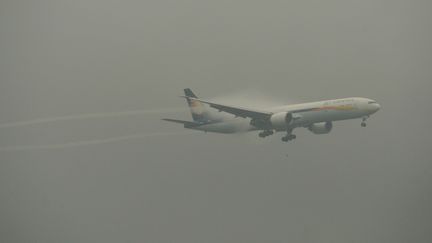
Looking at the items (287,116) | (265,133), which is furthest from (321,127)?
(287,116)

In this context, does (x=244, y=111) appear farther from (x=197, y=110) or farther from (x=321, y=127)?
(x=197, y=110)

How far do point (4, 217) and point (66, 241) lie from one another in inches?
219

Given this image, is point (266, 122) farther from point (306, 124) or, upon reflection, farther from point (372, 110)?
point (372, 110)

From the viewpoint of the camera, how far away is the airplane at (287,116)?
3669 cm

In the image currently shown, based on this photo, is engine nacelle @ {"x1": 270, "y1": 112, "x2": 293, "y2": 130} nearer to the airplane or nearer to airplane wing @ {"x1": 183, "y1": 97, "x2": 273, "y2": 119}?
the airplane

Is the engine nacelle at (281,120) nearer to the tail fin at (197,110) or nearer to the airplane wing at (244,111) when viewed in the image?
the airplane wing at (244,111)

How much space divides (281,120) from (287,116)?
324 mm

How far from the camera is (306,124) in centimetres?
3759

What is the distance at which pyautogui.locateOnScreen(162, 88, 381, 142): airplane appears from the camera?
36688mm

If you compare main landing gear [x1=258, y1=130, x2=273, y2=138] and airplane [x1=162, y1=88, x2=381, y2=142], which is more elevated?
airplane [x1=162, y1=88, x2=381, y2=142]

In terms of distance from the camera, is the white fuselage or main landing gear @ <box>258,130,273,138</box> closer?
the white fuselage

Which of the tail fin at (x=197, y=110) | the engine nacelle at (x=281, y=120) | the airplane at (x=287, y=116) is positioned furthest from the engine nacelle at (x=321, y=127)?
the tail fin at (x=197, y=110)

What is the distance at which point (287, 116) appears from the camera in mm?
37250

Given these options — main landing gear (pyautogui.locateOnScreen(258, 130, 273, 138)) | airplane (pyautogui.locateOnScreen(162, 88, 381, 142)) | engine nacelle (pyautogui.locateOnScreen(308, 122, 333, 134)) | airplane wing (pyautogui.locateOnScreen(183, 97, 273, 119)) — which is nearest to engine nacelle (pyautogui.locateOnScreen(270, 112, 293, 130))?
airplane (pyautogui.locateOnScreen(162, 88, 381, 142))
